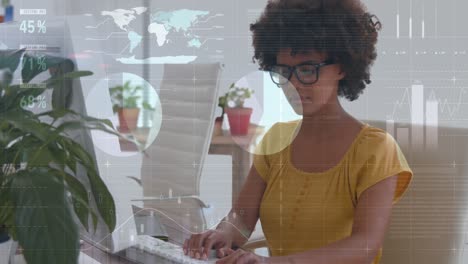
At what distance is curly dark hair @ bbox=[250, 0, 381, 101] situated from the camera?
81 cm

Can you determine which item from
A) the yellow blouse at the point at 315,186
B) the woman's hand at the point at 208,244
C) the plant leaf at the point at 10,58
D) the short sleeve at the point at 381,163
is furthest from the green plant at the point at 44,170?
the short sleeve at the point at 381,163

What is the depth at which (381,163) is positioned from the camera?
0.83m

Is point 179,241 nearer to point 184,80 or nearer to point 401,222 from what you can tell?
point 184,80

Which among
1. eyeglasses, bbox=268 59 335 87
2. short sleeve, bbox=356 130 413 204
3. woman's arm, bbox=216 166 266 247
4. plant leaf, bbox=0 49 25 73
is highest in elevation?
plant leaf, bbox=0 49 25 73

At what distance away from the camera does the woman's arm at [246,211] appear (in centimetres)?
85

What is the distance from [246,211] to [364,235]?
202 mm

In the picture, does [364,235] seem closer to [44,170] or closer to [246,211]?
[246,211]

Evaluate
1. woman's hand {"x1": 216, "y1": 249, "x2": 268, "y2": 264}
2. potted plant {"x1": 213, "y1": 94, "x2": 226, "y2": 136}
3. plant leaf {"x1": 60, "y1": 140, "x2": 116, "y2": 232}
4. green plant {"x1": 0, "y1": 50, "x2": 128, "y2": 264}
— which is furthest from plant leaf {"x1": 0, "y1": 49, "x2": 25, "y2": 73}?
woman's hand {"x1": 216, "y1": 249, "x2": 268, "y2": 264}

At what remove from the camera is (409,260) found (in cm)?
88

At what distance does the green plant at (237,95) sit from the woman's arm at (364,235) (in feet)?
0.83

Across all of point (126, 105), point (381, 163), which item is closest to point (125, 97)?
point (126, 105)

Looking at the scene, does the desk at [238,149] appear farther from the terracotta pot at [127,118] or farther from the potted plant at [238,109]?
the terracotta pot at [127,118]

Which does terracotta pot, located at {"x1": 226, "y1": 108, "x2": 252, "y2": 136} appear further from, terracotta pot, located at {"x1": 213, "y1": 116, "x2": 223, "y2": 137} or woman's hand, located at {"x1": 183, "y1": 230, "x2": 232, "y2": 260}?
woman's hand, located at {"x1": 183, "y1": 230, "x2": 232, "y2": 260}

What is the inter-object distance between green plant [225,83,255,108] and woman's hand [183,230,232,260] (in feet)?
0.74
